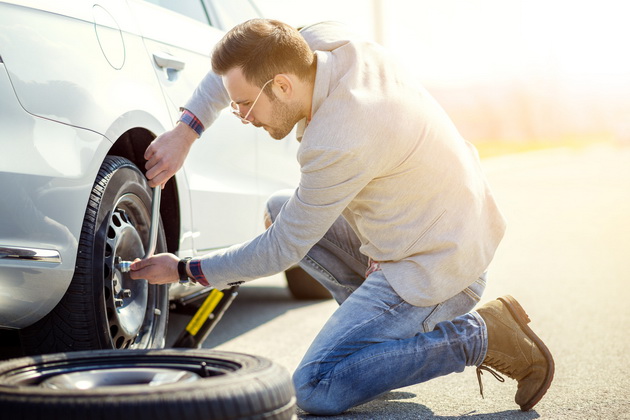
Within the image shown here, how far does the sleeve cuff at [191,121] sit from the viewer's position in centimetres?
311

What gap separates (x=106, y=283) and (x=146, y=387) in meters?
0.93

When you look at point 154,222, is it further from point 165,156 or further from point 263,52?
point 263,52

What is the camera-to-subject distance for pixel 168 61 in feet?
10.3

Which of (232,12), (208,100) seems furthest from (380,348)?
(232,12)

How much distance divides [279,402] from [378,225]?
3.68 feet

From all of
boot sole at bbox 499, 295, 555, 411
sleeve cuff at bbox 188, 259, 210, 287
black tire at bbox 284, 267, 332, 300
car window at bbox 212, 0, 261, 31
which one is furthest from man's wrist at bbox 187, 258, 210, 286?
black tire at bbox 284, 267, 332, 300

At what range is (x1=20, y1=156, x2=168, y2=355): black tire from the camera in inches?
99.8

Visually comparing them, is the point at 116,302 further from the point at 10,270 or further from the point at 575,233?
the point at 575,233

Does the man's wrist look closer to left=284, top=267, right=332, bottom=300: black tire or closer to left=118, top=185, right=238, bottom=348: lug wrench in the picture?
left=118, top=185, right=238, bottom=348: lug wrench

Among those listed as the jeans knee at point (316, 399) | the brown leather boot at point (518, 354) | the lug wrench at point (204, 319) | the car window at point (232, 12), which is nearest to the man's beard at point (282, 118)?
the jeans knee at point (316, 399)

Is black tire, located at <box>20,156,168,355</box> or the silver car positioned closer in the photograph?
the silver car

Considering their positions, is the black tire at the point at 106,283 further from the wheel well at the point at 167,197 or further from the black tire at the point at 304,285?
the black tire at the point at 304,285

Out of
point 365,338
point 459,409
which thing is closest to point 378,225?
point 365,338

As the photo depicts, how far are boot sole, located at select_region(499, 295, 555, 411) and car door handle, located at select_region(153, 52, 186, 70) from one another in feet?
4.70
